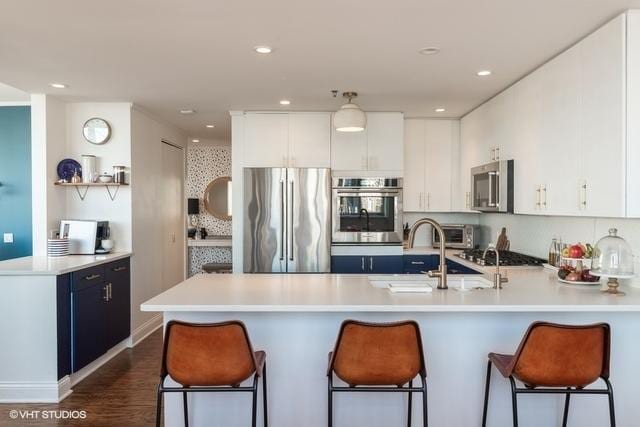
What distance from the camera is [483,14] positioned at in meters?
2.39

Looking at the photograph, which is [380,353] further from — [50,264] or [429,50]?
[50,264]

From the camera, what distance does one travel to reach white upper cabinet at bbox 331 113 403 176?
480cm

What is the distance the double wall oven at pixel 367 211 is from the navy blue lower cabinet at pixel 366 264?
0.16 meters

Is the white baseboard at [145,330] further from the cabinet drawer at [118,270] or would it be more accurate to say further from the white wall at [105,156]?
the white wall at [105,156]

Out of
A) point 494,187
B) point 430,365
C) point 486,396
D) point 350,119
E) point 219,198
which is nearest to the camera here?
point 486,396

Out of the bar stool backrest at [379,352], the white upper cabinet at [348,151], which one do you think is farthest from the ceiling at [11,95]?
the bar stool backrest at [379,352]

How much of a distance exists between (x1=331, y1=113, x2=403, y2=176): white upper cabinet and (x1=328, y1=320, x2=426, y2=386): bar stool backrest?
2.95 metres

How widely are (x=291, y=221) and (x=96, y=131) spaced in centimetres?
212

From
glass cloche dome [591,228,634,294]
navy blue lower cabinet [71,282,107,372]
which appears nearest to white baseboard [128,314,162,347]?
navy blue lower cabinet [71,282,107,372]

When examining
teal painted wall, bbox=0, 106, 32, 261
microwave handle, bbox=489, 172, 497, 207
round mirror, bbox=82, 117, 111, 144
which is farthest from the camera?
teal painted wall, bbox=0, 106, 32, 261

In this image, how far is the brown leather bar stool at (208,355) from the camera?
201 cm

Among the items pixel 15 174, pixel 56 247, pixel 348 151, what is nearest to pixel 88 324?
pixel 56 247

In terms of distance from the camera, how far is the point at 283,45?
2.84 metres

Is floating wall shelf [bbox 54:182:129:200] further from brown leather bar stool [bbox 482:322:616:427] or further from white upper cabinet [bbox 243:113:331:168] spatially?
brown leather bar stool [bbox 482:322:616:427]
